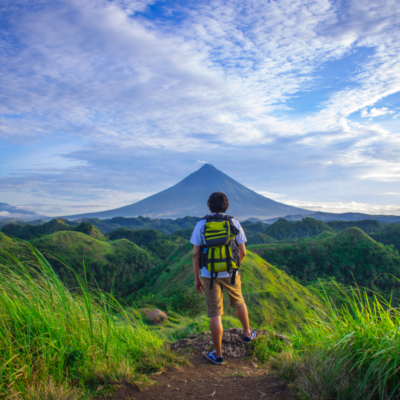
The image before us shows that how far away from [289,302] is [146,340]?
19439 mm

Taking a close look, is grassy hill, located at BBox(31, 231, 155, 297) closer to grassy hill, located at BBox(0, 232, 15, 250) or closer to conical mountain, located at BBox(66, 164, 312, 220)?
grassy hill, located at BBox(0, 232, 15, 250)

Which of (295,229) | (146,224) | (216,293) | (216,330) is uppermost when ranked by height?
(216,293)

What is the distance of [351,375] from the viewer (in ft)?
6.50

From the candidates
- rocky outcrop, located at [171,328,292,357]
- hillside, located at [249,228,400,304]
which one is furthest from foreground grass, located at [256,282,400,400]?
hillside, located at [249,228,400,304]

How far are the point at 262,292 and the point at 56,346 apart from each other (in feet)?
60.5

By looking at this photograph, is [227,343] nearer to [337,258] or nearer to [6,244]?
[6,244]

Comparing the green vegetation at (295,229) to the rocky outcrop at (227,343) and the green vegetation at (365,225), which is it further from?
the rocky outcrop at (227,343)

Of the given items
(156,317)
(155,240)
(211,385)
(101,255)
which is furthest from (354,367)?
(155,240)

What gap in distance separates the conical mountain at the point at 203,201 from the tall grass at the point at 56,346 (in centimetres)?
15579

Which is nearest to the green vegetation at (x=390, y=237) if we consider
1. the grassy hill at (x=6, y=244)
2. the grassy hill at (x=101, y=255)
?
the grassy hill at (x=101, y=255)

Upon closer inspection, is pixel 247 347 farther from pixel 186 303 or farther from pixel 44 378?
→ pixel 186 303

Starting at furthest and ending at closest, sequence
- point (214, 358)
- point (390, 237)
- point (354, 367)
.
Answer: point (390, 237), point (214, 358), point (354, 367)

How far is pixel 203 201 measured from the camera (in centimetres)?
16950

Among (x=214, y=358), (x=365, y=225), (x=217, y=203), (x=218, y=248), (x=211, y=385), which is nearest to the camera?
(x=211, y=385)
